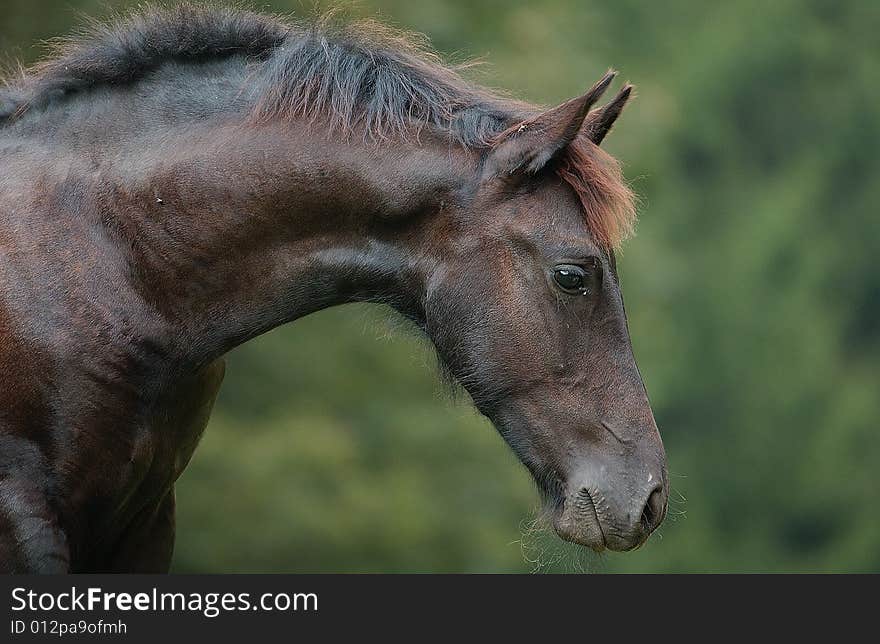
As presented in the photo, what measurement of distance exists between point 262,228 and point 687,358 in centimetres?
2475

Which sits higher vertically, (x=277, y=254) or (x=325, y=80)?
(x=325, y=80)

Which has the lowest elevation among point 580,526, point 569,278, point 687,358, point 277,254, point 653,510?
point 687,358

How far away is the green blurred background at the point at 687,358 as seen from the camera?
13703 millimetres

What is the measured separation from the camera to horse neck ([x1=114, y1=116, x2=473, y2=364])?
4.62 meters

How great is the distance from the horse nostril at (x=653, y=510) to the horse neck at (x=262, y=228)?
1.04m

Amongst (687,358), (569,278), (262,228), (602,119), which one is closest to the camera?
(569,278)

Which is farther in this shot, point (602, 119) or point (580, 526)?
point (602, 119)

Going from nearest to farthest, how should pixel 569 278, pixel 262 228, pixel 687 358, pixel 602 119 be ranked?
pixel 569 278
pixel 262 228
pixel 602 119
pixel 687 358

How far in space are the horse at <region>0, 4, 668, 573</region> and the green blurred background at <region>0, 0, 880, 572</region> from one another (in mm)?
8362

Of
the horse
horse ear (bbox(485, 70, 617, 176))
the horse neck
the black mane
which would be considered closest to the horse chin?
the horse

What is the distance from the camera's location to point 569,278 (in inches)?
177

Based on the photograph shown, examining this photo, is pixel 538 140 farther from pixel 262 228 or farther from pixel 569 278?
pixel 262 228

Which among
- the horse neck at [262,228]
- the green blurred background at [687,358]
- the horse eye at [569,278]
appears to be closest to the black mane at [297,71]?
the horse neck at [262,228]

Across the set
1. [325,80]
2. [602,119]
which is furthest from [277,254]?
[602,119]
